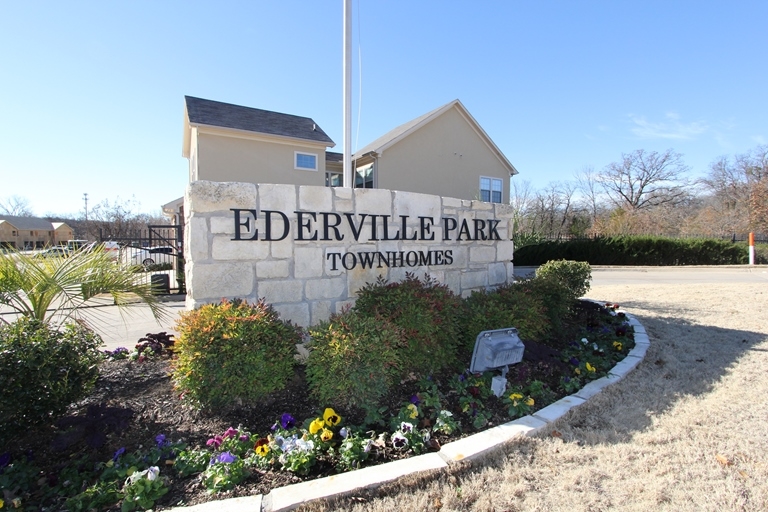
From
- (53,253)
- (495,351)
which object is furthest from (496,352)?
(53,253)

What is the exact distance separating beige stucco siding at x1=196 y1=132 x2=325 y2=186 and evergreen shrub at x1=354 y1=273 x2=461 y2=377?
12050mm

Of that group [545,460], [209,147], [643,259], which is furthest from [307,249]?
[643,259]

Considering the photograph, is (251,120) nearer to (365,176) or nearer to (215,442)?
(365,176)

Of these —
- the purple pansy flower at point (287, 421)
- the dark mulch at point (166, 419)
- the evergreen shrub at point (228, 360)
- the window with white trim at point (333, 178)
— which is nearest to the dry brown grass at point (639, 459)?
the dark mulch at point (166, 419)

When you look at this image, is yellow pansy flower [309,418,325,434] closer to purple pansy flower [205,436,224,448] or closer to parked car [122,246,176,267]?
purple pansy flower [205,436,224,448]

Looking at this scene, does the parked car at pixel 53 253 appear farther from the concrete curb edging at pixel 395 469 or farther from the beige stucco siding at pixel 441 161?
the beige stucco siding at pixel 441 161

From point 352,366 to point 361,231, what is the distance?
1985 millimetres

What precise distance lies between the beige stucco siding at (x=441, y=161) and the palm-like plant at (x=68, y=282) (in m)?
14.6

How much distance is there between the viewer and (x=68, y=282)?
3.19 metres

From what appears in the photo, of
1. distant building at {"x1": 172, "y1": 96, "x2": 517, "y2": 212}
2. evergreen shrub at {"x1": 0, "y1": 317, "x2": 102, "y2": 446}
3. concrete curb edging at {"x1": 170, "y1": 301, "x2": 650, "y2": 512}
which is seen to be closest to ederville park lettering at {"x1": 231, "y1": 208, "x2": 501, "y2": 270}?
evergreen shrub at {"x1": 0, "y1": 317, "x2": 102, "y2": 446}

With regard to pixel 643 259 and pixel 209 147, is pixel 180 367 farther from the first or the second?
pixel 643 259

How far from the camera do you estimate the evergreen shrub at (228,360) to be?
283cm

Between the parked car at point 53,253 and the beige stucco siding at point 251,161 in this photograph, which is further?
the beige stucco siding at point 251,161

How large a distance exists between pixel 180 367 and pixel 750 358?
227 inches
